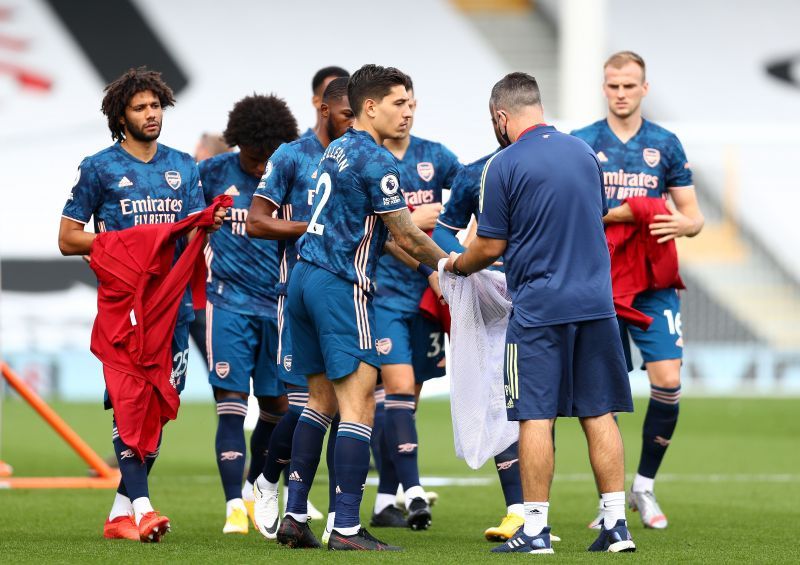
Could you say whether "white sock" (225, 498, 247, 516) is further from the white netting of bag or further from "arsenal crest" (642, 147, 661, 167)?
"arsenal crest" (642, 147, 661, 167)

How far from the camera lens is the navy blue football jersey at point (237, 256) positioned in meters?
7.64

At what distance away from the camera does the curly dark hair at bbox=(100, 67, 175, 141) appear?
6.87 metres

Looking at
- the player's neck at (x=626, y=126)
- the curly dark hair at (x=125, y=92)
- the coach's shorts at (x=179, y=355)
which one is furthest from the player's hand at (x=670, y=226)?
the curly dark hair at (x=125, y=92)

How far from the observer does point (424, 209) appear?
7.60 m

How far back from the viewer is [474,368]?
22.2 feet

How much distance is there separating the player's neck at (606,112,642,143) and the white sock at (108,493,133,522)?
3.31 m

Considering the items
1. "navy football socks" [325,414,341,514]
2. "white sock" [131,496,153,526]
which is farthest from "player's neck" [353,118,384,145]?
"white sock" [131,496,153,526]

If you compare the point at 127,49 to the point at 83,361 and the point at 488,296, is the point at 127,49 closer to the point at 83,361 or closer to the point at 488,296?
the point at 83,361

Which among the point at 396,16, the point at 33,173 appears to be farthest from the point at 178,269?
the point at 396,16

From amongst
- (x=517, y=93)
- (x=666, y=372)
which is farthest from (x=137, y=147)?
(x=666, y=372)

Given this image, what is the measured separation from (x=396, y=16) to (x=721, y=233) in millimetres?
8543

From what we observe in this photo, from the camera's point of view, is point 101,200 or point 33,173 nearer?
point 101,200

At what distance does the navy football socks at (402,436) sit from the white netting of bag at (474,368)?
84 cm

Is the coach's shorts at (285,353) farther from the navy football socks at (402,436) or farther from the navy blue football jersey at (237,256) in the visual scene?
the navy football socks at (402,436)
